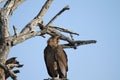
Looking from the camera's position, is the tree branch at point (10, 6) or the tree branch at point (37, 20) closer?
the tree branch at point (37, 20)

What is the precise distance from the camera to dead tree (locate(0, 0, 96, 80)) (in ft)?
29.9

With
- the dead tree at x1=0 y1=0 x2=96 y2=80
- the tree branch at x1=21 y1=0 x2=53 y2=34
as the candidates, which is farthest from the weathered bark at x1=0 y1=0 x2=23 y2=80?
the tree branch at x1=21 y1=0 x2=53 y2=34

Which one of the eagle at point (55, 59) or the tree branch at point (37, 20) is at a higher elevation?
the tree branch at point (37, 20)

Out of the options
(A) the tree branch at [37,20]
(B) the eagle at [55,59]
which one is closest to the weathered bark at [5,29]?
(A) the tree branch at [37,20]

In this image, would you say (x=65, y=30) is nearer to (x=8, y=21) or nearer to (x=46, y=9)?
(x=46, y=9)

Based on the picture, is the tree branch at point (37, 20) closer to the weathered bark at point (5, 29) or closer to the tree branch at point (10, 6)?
the weathered bark at point (5, 29)

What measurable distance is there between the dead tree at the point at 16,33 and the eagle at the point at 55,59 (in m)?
0.24

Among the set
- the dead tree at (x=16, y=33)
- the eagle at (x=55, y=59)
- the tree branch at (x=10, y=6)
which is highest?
the tree branch at (x=10, y=6)

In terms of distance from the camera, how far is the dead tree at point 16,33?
9116 mm

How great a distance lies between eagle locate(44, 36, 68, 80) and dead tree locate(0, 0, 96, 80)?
0.24m

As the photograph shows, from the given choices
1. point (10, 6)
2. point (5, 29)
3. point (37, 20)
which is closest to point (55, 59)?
point (37, 20)

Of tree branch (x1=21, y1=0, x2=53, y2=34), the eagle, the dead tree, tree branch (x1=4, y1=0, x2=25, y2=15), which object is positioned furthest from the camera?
tree branch (x1=4, y1=0, x2=25, y2=15)

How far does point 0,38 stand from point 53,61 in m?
1.80

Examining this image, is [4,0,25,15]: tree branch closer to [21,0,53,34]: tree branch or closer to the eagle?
[21,0,53,34]: tree branch
